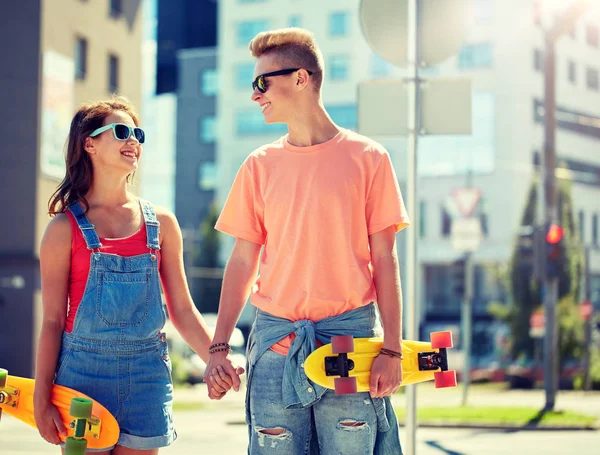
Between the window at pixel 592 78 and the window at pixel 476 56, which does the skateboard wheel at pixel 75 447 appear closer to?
the window at pixel 476 56

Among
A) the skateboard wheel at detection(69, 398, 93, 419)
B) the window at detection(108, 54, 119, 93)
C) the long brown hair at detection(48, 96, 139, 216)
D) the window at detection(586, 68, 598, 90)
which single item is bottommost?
the skateboard wheel at detection(69, 398, 93, 419)

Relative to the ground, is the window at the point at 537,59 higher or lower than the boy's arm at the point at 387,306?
higher

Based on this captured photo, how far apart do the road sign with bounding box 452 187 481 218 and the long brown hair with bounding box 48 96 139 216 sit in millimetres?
21081

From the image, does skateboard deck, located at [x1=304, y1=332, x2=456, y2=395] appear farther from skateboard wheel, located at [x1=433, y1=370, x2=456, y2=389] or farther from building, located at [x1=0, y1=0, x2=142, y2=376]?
building, located at [x1=0, y1=0, x2=142, y2=376]

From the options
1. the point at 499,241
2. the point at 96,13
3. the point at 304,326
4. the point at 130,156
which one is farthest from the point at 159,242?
the point at 499,241

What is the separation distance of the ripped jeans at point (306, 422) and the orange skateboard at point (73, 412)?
0.50 meters

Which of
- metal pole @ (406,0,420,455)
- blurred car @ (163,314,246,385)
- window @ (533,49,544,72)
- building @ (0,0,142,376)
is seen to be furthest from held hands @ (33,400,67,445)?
window @ (533,49,544,72)

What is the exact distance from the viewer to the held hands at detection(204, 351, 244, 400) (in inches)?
144

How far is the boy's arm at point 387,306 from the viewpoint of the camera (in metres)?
3.54

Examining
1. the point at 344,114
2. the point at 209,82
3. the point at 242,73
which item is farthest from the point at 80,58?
the point at 209,82

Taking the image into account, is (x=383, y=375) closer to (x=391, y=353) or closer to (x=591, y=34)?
(x=391, y=353)

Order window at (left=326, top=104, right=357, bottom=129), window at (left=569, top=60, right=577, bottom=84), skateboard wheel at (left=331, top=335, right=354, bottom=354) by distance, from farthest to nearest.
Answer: window at (left=326, top=104, right=357, bottom=129) → window at (left=569, top=60, right=577, bottom=84) → skateboard wheel at (left=331, top=335, right=354, bottom=354)

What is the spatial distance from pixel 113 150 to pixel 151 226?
1.05ft

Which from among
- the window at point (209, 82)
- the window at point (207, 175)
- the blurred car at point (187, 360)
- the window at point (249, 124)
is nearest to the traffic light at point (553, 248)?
the blurred car at point (187, 360)
